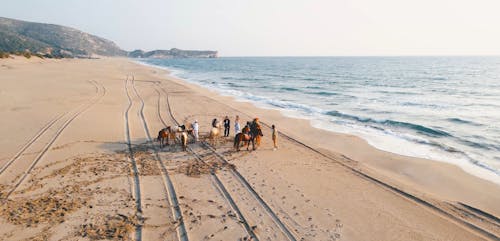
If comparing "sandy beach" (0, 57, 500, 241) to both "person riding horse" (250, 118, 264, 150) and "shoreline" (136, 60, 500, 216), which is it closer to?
"shoreline" (136, 60, 500, 216)

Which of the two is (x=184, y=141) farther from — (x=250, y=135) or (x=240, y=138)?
(x=250, y=135)

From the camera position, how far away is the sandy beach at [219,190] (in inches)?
270

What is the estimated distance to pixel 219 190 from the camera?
345 inches

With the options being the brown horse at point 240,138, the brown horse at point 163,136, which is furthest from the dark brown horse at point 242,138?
the brown horse at point 163,136

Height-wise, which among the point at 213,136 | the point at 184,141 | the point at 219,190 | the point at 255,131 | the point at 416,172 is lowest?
the point at 416,172

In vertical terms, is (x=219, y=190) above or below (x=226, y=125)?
below

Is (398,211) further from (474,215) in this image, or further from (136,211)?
(136,211)

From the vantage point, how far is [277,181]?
9.59 metres

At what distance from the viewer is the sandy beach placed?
22.5 ft

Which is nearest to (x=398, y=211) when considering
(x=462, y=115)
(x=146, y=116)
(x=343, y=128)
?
(x=343, y=128)

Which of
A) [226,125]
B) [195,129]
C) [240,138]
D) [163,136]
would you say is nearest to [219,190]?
[240,138]

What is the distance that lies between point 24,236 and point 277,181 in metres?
6.47

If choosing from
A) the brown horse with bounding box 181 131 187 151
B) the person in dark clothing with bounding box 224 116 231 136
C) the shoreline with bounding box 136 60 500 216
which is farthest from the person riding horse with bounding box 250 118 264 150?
the shoreline with bounding box 136 60 500 216

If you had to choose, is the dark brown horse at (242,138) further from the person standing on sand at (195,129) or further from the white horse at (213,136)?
the person standing on sand at (195,129)
